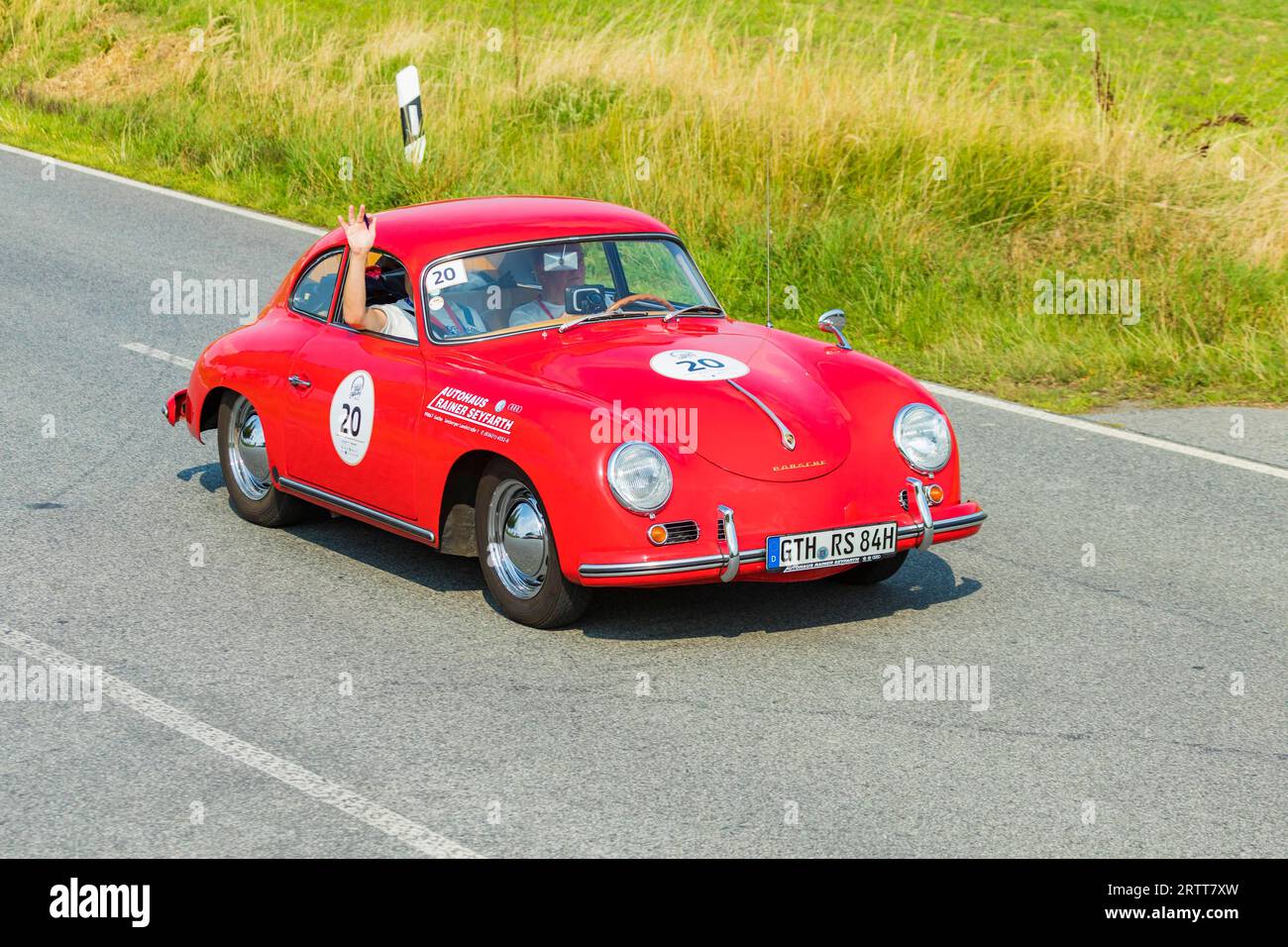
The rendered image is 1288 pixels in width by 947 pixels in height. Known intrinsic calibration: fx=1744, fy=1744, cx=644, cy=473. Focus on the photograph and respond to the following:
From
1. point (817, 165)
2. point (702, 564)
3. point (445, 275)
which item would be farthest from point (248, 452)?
point (817, 165)

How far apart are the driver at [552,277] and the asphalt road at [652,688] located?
116 centimetres

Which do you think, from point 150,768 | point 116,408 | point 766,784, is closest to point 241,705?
point 150,768

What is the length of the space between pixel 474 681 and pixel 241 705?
83 cm

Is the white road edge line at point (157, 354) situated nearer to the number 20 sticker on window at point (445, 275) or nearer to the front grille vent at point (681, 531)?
the number 20 sticker on window at point (445, 275)

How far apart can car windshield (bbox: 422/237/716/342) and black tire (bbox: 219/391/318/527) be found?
1309 millimetres

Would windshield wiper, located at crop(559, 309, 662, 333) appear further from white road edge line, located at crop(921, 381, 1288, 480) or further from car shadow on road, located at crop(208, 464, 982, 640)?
white road edge line, located at crop(921, 381, 1288, 480)

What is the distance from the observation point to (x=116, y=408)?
10.4 m

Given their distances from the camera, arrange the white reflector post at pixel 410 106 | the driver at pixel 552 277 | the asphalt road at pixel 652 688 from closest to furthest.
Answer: the asphalt road at pixel 652 688
the driver at pixel 552 277
the white reflector post at pixel 410 106

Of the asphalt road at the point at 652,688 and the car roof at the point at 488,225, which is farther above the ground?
the car roof at the point at 488,225

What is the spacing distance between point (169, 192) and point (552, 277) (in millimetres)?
10850

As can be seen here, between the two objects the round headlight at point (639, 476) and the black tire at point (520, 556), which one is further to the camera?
the black tire at point (520, 556)

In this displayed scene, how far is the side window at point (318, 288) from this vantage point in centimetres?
816

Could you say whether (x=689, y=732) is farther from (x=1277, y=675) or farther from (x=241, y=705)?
(x=1277, y=675)

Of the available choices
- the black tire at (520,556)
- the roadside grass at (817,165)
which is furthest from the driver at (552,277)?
the roadside grass at (817,165)
